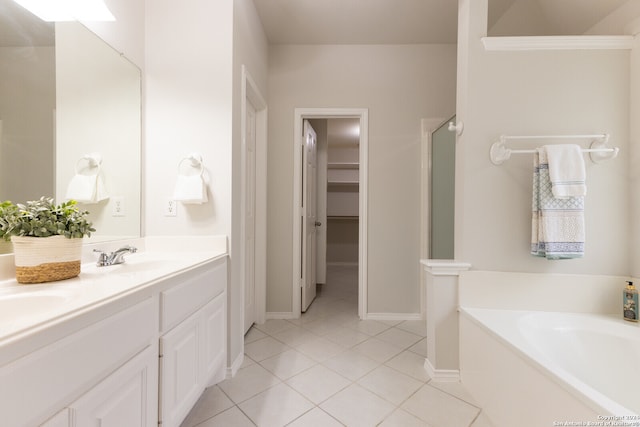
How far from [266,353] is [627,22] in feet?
10.7

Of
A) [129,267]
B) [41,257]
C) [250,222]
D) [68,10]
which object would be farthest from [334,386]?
[68,10]

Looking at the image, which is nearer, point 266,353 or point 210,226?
point 210,226

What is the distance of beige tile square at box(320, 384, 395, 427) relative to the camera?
4.57 feet

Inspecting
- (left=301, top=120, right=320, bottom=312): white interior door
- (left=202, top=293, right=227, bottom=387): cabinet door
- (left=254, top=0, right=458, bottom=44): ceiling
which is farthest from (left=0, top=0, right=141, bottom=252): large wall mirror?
(left=301, top=120, right=320, bottom=312): white interior door

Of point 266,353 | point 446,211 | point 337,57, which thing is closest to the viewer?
point 266,353

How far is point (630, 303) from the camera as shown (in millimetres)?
1534

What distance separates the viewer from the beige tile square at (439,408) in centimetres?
139

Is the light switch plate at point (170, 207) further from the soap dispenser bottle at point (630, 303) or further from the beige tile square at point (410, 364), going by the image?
the soap dispenser bottle at point (630, 303)

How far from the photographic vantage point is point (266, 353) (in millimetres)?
2041

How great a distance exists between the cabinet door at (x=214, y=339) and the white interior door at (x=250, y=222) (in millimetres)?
690

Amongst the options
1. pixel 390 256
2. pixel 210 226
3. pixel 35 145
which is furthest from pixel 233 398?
pixel 390 256

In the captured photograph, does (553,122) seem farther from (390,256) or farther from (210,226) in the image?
(210,226)

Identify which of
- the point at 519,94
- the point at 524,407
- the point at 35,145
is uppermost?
the point at 519,94

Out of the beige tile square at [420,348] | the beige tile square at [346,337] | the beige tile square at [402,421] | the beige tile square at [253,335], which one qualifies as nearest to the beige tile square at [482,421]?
the beige tile square at [402,421]
